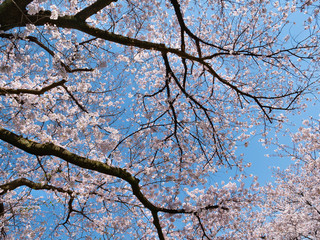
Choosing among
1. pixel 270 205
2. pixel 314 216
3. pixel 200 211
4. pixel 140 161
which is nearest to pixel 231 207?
pixel 200 211

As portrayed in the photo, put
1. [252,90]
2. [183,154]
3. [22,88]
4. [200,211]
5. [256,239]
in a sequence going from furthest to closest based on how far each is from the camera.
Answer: [256,239]
[252,90]
[183,154]
[200,211]
[22,88]

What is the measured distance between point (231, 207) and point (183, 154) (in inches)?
79.4

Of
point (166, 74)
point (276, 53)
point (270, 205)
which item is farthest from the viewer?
point (270, 205)

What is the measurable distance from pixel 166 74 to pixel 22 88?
12.9 feet

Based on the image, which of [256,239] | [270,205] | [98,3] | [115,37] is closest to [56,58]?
[115,37]

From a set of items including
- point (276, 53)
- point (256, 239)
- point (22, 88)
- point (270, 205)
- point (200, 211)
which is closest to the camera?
point (22, 88)

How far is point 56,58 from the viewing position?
342 cm

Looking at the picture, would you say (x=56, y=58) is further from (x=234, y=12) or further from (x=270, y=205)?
(x=270, y=205)

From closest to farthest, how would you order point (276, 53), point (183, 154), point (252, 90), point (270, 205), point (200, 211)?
point (200, 211) < point (276, 53) < point (183, 154) < point (252, 90) < point (270, 205)

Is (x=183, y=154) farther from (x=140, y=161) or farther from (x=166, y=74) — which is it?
(x=166, y=74)

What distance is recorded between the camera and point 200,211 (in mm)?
4777

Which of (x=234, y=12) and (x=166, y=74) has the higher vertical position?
(x=234, y=12)

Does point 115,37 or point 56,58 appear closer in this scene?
point 56,58

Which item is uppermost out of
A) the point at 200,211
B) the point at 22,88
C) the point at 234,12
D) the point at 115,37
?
the point at 234,12
